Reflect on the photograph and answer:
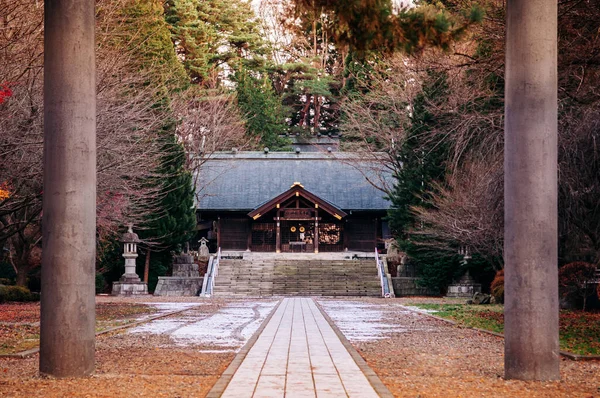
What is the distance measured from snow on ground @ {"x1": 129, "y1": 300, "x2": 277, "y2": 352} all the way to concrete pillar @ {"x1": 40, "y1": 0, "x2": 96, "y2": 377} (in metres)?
3.59

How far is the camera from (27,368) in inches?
424

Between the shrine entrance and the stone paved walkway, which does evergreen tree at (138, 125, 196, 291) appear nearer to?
the shrine entrance

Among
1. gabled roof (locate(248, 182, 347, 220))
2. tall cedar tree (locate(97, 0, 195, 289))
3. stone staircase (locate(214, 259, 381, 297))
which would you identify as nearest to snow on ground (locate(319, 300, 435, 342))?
stone staircase (locate(214, 259, 381, 297))

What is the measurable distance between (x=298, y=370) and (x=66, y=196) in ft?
11.5

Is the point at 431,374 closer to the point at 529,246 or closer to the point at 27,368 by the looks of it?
the point at 529,246

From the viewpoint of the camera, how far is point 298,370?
10.1 metres

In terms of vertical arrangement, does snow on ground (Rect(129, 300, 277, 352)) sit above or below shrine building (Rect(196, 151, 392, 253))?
below

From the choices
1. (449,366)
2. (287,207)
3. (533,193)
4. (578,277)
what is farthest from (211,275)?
(533,193)

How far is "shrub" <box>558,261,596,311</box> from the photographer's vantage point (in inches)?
971

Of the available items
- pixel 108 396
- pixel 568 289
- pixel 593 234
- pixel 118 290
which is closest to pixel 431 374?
pixel 108 396

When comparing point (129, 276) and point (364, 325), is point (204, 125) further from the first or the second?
point (364, 325)

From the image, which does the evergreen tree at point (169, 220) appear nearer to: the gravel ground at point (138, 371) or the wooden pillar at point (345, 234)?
the wooden pillar at point (345, 234)

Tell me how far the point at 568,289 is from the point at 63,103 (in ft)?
65.1

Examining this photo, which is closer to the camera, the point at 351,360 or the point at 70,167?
the point at 70,167
